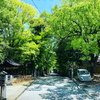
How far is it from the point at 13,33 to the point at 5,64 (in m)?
5.77

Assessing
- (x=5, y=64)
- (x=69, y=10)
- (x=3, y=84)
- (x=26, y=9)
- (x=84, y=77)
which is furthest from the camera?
(x=26, y=9)

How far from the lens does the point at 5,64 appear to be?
22.2 m

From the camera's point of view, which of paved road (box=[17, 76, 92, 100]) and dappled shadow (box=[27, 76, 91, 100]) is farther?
dappled shadow (box=[27, 76, 91, 100])

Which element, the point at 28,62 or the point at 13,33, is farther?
the point at 28,62

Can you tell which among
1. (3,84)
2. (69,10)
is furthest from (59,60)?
(3,84)

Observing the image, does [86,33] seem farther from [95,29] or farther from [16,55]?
[16,55]

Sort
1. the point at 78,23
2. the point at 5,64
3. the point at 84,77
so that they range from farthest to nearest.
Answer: the point at 5,64 < the point at 84,77 < the point at 78,23

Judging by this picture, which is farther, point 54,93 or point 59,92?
point 59,92

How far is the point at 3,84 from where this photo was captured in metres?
7.95

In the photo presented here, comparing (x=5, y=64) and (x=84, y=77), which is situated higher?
(x=5, y=64)

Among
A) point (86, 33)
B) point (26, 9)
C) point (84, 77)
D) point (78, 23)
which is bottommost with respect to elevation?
point (84, 77)

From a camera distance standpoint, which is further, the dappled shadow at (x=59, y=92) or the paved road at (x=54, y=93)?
the dappled shadow at (x=59, y=92)

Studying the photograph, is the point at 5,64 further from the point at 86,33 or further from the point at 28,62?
the point at 86,33

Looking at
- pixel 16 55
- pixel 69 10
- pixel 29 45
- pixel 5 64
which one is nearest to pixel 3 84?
pixel 69 10
